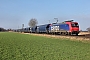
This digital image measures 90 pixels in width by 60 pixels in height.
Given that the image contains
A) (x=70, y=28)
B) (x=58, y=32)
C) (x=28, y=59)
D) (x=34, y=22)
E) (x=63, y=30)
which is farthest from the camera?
(x=34, y=22)

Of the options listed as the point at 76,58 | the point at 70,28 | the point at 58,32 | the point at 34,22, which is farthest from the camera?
the point at 34,22

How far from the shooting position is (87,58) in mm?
13484

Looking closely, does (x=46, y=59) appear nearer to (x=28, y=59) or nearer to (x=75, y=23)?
(x=28, y=59)

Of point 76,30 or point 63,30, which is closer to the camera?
point 76,30

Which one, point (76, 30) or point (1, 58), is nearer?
point (1, 58)

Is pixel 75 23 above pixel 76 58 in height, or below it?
above

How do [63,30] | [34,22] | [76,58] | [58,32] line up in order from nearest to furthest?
[76,58], [63,30], [58,32], [34,22]

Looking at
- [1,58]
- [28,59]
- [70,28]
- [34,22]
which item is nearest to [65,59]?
[28,59]

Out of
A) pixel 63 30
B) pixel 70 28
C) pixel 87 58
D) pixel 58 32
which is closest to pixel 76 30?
pixel 70 28

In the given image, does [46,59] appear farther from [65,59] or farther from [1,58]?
[1,58]

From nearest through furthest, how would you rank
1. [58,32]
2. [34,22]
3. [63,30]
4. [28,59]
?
[28,59] → [63,30] → [58,32] → [34,22]

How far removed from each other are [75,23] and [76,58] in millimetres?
33273

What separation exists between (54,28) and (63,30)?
8.78 metres

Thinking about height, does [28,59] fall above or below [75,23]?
below
